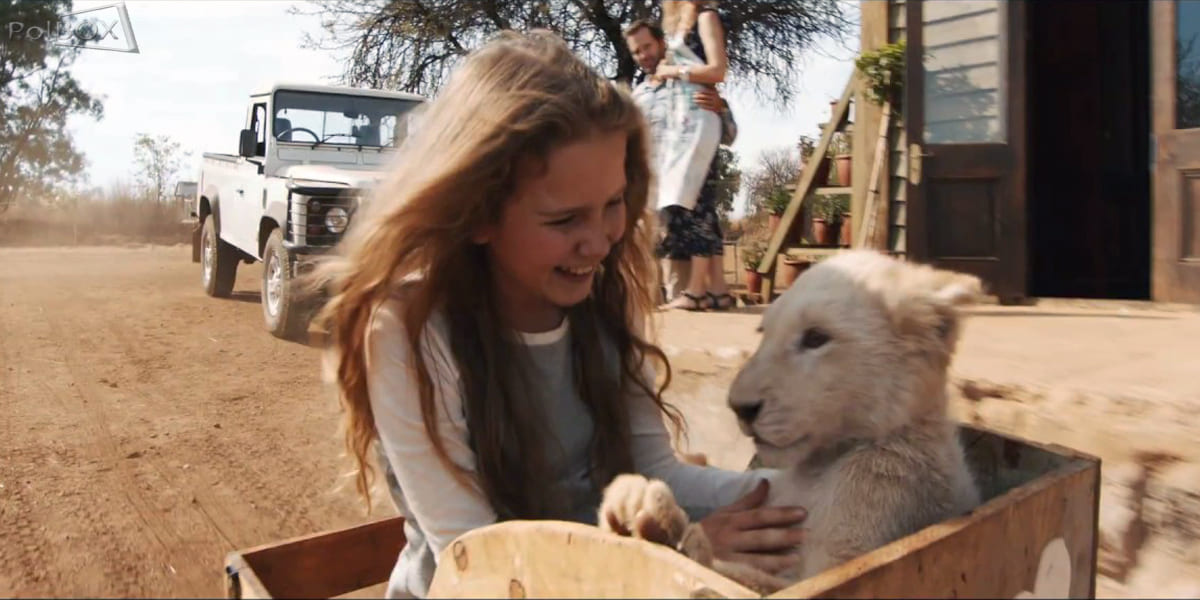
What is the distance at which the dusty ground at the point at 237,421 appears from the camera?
6.60ft

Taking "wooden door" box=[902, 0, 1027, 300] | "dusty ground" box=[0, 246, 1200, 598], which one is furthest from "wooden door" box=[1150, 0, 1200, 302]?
"wooden door" box=[902, 0, 1027, 300]

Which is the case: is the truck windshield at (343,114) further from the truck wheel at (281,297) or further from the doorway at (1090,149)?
the doorway at (1090,149)

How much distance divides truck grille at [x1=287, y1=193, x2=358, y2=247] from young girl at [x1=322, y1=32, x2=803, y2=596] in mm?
3525

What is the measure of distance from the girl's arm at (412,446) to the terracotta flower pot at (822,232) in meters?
4.96

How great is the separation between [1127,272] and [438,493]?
630 cm

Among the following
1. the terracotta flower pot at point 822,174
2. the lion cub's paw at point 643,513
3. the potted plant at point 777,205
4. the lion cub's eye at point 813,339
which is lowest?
the lion cub's paw at point 643,513

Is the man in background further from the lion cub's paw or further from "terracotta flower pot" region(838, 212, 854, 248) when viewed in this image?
the lion cub's paw

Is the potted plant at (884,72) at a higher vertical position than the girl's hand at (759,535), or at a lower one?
higher

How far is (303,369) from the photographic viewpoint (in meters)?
3.94

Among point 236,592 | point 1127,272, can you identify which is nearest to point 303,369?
point 236,592

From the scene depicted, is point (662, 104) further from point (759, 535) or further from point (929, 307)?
point (759, 535)

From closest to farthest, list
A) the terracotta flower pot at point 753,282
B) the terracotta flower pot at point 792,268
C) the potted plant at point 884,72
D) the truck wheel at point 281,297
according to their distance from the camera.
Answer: the truck wheel at point 281,297, the potted plant at point 884,72, the terracotta flower pot at point 792,268, the terracotta flower pot at point 753,282

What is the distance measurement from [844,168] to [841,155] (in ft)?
0.32

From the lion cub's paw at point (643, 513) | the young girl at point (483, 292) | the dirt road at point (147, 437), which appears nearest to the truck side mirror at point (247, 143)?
the dirt road at point (147, 437)
